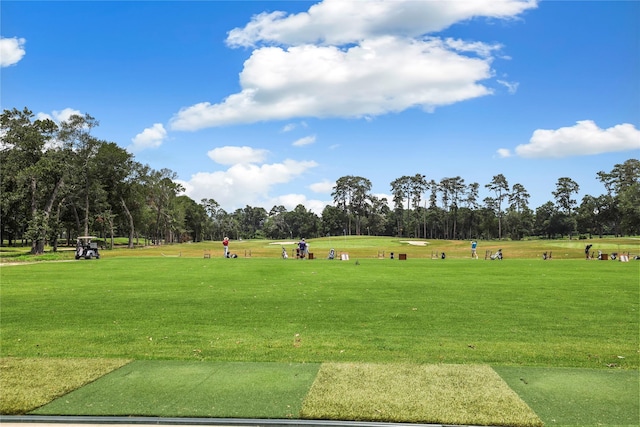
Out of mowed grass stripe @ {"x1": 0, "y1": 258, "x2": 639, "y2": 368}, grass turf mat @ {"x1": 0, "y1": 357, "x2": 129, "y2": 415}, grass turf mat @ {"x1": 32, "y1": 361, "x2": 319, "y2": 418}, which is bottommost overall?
mowed grass stripe @ {"x1": 0, "y1": 258, "x2": 639, "y2": 368}

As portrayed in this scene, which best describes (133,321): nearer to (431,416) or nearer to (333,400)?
(333,400)

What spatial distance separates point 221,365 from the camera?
740cm

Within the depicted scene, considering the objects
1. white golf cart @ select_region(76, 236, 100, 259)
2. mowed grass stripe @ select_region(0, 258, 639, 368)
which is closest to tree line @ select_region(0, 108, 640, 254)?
white golf cart @ select_region(76, 236, 100, 259)

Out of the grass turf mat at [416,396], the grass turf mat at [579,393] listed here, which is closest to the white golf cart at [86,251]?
the grass turf mat at [416,396]

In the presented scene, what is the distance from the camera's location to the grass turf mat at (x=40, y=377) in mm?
5723

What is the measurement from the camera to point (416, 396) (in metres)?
5.86

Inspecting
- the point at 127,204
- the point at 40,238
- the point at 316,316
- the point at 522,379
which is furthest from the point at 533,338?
the point at 127,204

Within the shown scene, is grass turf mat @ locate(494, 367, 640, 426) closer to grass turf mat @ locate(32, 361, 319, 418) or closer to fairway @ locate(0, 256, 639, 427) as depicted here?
fairway @ locate(0, 256, 639, 427)

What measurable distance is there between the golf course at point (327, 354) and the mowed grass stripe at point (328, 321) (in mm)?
57

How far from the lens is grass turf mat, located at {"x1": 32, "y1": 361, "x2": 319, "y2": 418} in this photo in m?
5.47

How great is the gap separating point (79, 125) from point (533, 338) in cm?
6434

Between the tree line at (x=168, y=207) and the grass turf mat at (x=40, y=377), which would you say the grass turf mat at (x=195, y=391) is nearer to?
the grass turf mat at (x=40, y=377)

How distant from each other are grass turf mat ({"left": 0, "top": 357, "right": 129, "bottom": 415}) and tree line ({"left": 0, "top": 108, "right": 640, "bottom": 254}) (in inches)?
1918

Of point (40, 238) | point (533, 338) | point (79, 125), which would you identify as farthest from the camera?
point (79, 125)
